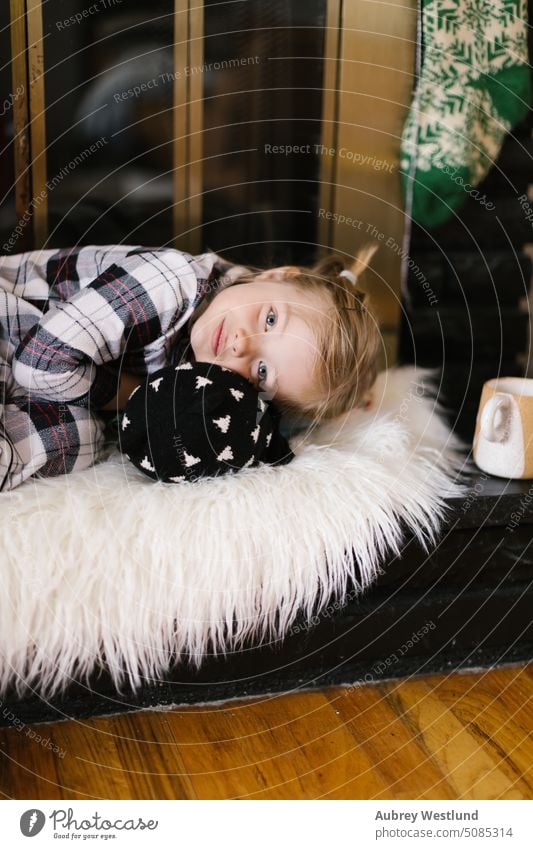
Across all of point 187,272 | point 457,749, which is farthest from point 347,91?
point 457,749

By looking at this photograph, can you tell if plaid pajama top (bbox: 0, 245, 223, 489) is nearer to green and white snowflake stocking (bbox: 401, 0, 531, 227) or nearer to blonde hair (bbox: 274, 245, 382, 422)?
blonde hair (bbox: 274, 245, 382, 422)

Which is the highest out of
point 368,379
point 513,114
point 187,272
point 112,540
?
point 513,114

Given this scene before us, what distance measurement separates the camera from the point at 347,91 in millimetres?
1596

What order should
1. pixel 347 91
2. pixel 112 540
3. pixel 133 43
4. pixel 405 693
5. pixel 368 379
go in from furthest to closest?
1. pixel 347 91
2. pixel 133 43
3. pixel 368 379
4. pixel 405 693
5. pixel 112 540

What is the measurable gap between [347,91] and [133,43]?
1.34 ft

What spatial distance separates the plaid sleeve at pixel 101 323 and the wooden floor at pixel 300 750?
413 millimetres

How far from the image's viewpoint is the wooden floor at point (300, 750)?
878 mm

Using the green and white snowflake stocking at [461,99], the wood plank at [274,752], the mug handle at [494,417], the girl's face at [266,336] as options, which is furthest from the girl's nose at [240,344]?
the green and white snowflake stocking at [461,99]

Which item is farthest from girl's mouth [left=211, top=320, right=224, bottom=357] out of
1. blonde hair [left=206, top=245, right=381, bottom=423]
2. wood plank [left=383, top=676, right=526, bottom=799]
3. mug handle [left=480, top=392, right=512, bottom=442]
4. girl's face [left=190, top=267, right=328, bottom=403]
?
wood plank [left=383, top=676, right=526, bottom=799]

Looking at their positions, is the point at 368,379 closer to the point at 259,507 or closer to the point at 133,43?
the point at 259,507

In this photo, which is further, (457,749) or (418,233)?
(418,233)

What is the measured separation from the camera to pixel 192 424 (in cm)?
99

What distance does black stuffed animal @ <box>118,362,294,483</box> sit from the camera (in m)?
0.99

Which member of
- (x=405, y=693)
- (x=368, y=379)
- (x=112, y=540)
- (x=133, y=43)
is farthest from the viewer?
(x=133, y=43)
